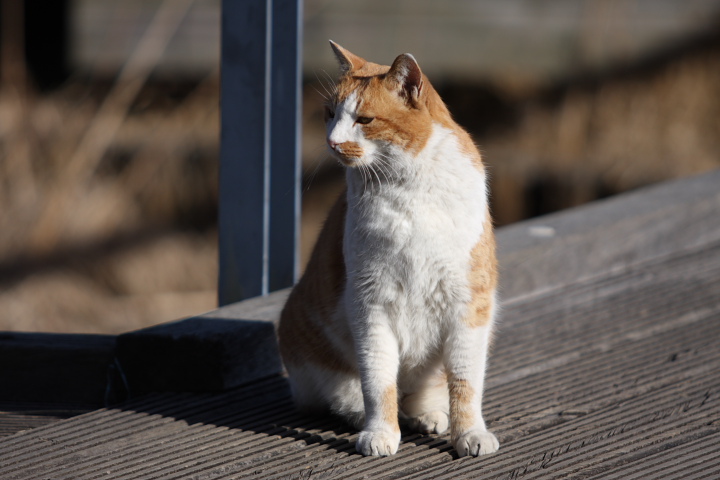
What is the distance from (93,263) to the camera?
189 inches

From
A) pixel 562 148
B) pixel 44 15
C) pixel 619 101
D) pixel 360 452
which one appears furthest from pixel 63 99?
pixel 360 452

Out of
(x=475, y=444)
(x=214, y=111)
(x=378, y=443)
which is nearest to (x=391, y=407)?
(x=378, y=443)

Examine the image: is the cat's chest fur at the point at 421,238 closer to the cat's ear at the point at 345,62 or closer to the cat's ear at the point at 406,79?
the cat's ear at the point at 406,79

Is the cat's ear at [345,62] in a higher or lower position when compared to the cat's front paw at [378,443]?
higher

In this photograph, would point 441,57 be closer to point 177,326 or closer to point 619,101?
point 619,101

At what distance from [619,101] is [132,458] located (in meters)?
4.35

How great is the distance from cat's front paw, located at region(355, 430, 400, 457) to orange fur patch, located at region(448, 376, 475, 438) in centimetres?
13

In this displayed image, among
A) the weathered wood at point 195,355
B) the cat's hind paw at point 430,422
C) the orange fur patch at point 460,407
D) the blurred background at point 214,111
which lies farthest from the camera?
the blurred background at point 214,111

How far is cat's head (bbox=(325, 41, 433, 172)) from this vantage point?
175cm

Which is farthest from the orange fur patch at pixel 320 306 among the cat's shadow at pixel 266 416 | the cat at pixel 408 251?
the cat's shadow at pixel 266 416

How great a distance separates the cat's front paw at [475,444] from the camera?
1.80m

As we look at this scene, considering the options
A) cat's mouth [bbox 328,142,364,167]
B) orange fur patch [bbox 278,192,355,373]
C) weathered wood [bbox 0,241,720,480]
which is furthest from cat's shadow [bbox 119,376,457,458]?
cat's mouth [bbox 328,142,364,167]

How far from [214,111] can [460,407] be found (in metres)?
3.68

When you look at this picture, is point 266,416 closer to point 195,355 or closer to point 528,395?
point 195,355
